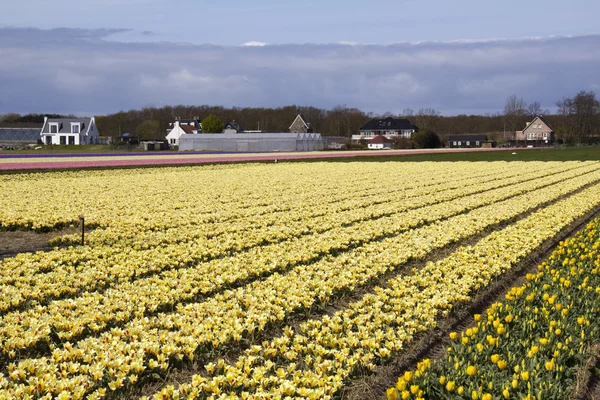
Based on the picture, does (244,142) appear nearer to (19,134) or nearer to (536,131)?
(19,134)

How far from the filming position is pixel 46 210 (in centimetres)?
1933

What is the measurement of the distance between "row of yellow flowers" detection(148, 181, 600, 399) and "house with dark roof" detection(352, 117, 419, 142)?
156641mm

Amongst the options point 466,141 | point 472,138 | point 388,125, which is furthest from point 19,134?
point 472,138

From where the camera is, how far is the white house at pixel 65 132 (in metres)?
123

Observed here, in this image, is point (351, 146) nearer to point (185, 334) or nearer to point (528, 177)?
point (528, 177)

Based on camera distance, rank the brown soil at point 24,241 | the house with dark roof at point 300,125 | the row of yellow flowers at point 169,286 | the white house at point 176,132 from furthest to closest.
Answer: the house with dark roof at point 300,125 → the white house at point 176,132 → the brown soil at point 24,241 → the row of yellow flowers at point 169,286

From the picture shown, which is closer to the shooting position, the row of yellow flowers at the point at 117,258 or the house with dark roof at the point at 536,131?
the row of yellow flowers at the point at 117,258

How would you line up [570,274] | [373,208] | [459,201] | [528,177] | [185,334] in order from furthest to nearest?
1. [528,177]
2. [459,201]
3. [373,208]
4. [570,274]
5. [185,334]

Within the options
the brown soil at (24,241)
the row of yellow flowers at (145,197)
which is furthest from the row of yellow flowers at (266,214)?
the brown soil at (24,241)

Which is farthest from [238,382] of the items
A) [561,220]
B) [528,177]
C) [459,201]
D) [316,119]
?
[316,119]

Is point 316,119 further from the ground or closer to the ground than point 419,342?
further from the ground

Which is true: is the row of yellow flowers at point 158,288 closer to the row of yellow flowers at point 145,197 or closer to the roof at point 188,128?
the row of yellow flowers at point 145,197

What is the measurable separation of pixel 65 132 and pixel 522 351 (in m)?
129

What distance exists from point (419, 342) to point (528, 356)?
1.69 meters
